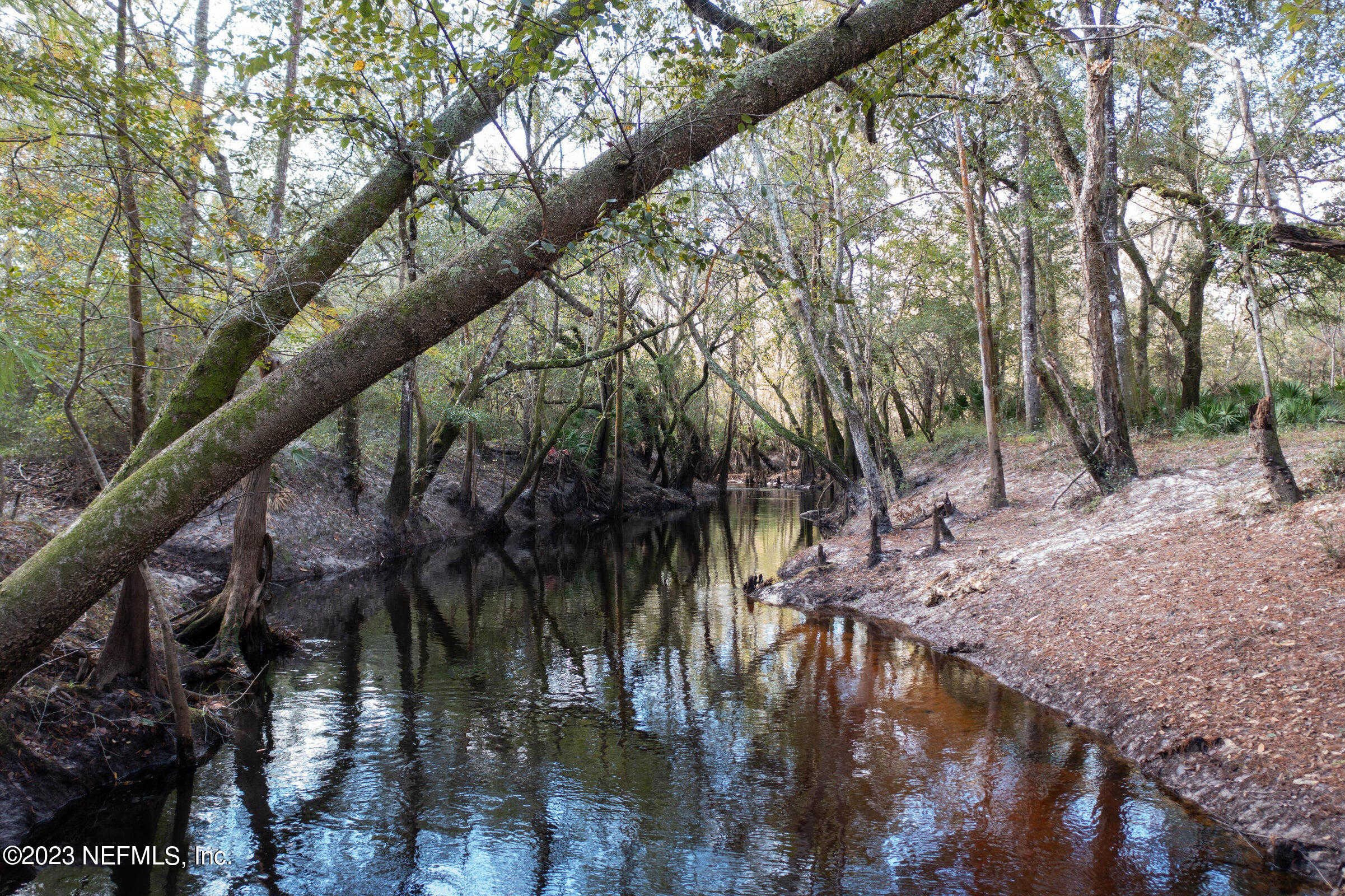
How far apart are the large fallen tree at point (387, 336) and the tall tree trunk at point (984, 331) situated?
1030cm

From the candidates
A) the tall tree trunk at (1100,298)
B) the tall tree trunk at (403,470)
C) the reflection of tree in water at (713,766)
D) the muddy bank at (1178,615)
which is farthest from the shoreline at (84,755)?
the tall tree trunk at (1100,298)

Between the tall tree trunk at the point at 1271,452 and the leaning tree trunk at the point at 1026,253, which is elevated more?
the leaning tree trunk at the point at 1026,253

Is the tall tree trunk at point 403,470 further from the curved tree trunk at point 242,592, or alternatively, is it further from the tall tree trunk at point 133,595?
the tall tree trunk at point 133,595

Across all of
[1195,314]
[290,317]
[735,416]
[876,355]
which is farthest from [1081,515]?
[735,416]

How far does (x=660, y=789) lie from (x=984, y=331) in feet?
37.5

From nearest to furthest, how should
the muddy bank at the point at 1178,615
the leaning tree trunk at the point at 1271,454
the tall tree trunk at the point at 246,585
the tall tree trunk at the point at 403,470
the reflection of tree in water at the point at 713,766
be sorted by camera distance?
the reflection of tree in water at the point at 713,766 → the muddy bank at the point at 1178,615 → the leaning tree trunk at the point at 1271,454 → the tall tree trunk at the point at 246,585 → the tall tree trunk at the point at 403,470

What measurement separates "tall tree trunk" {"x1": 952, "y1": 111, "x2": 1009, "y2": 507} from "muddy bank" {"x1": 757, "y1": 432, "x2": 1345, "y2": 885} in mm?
673

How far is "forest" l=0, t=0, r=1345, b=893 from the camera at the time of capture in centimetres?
398

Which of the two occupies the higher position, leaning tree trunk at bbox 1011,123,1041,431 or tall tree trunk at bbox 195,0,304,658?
leaning tree trunk at bbox 1011,123,1041,431

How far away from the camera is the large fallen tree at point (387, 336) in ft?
10.2

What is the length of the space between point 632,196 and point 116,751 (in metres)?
6.41

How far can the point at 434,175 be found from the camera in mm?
4270

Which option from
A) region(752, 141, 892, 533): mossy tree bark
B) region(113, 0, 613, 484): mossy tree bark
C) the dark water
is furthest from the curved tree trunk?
region(752, 141, 892, 533): mossy tree bark

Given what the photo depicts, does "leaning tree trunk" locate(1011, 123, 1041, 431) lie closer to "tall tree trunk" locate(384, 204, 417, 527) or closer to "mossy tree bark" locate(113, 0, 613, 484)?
"tall tree trunk" locate(384, 204, 417, 527)
